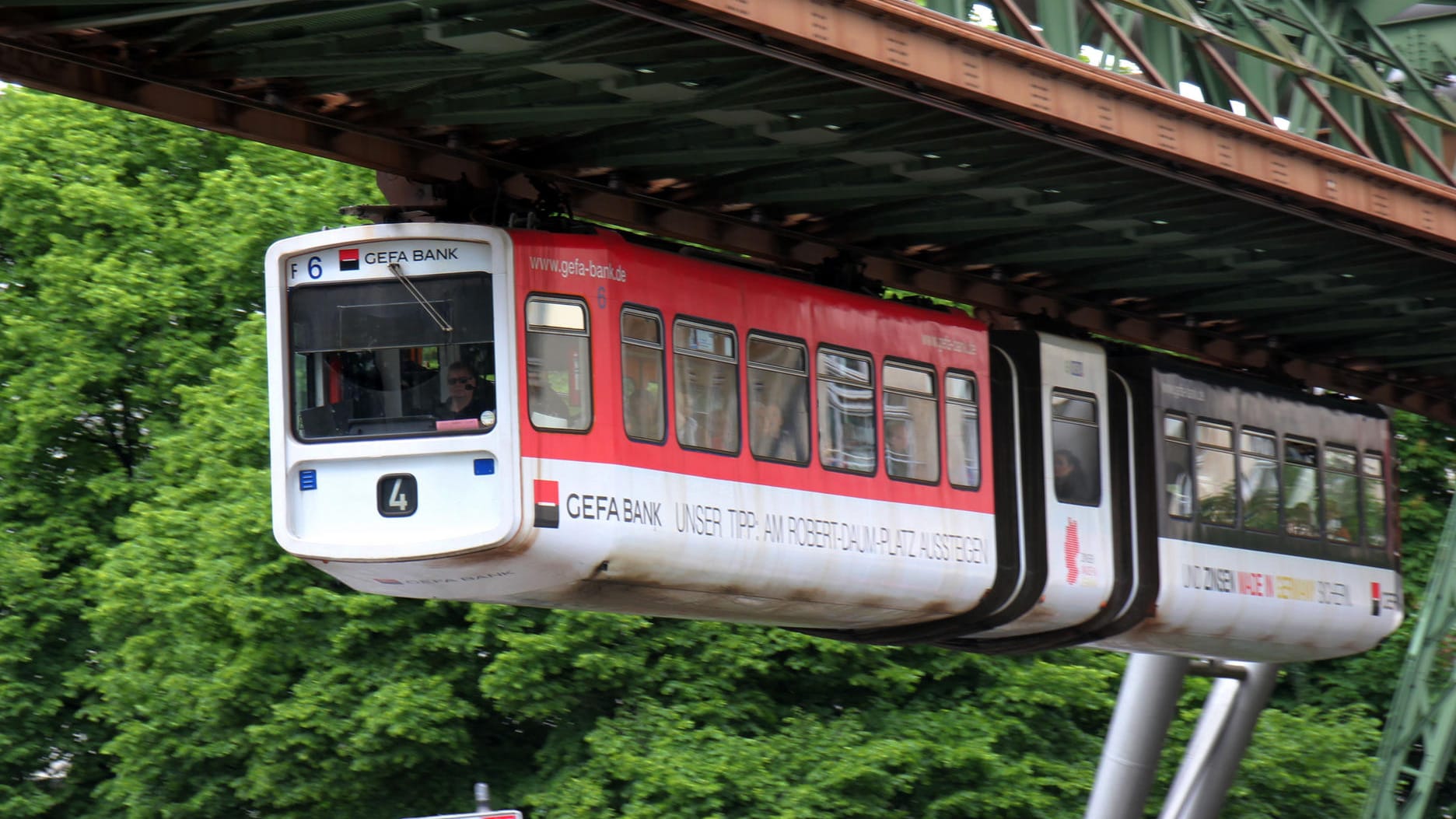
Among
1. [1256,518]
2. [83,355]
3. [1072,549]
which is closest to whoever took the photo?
[1072,549]

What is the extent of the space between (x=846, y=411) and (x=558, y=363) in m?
2.62

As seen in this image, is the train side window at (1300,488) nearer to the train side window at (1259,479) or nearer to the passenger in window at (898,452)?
the train side window at (1259,479)

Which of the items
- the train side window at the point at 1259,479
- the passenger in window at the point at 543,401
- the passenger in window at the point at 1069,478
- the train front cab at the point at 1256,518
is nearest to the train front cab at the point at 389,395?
the passenger in window at the point at 543,401

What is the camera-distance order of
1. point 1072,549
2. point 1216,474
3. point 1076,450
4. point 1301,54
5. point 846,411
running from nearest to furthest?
→ point 846,411
point 1072,549
point 1076,450
point 1301,54
point 1216,474

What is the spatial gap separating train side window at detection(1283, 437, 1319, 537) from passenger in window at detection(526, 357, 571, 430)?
8.70m

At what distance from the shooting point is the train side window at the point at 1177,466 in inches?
707

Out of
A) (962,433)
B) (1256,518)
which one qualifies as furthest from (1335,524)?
(962,433)

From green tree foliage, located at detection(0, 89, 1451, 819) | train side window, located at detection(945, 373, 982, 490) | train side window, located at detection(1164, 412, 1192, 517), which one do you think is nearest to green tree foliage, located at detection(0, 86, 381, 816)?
green tree foliage, located at detection(0, 89, 1451, 819)

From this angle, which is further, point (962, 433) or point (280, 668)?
point (280, 668)

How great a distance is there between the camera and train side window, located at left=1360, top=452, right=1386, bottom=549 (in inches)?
821

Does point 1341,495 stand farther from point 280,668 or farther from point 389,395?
point 389,395

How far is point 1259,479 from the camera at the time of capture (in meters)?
19.4

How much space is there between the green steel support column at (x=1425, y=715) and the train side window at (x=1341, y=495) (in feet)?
3.50

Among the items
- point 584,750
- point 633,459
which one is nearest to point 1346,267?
point 633,459
